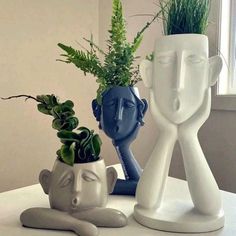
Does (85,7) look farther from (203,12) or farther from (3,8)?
(203,12)

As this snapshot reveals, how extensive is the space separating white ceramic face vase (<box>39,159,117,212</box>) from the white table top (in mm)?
51

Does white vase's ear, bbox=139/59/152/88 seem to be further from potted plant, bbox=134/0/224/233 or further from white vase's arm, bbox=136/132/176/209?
white vase's arm, bbox=136/132/176/209

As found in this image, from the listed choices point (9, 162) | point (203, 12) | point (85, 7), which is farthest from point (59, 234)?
point (85, 7)

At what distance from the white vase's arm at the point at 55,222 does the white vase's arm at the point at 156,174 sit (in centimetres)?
12

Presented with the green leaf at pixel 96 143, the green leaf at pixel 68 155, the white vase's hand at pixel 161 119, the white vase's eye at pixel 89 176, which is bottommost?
the white vase's eye at pixel 89 176

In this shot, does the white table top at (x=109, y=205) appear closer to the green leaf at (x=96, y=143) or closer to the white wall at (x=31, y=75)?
the green leaf at (x=96, y=143)

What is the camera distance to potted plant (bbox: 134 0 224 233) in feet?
1.88

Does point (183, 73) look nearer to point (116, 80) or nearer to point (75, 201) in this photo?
point (116, 80)

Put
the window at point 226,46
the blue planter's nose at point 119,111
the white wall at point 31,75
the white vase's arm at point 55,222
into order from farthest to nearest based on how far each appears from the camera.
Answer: the white wall at point 31,75 → the window at point 226,46 → the blue planter's nose at point 119,111 → the white vase's arm at point 55,222

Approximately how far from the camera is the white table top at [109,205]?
1.86ft

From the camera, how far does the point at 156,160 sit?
2.00 feet

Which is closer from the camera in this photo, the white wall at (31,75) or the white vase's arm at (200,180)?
the white vase's arm at (200,180)

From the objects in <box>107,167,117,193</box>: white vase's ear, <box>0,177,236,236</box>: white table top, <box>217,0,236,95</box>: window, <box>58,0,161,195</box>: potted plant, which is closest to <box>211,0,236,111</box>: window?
<box>217,0,236,95</box>: window

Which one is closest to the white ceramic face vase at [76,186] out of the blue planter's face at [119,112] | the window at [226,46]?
the blue planter's face at [119,112]
